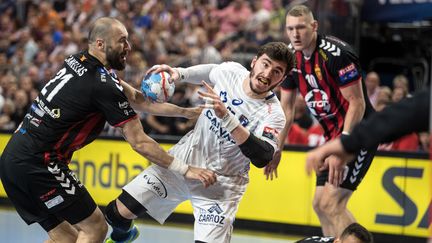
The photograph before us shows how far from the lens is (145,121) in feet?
44.2

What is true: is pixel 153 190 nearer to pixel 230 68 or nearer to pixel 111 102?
pixel 111 102

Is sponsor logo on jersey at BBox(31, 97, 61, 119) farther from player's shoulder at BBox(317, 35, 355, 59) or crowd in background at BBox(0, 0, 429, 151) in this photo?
crowd in background at BBox(0, 0, 429, 151)

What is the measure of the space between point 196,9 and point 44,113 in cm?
1032

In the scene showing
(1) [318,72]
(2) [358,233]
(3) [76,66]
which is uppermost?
(3) [76,66]

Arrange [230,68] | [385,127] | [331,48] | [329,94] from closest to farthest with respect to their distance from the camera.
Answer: [385,127], [230,68], [331,48], [329,94]

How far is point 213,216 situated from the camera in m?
6.57

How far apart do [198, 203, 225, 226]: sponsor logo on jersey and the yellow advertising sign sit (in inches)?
152

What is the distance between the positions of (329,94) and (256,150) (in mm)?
1732

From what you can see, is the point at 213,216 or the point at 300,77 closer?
the point at 213,216

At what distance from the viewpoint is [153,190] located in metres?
6.71

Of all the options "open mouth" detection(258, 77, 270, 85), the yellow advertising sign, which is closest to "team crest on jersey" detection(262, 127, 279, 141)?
"open mouth" detection(258, 77, 270, 85)

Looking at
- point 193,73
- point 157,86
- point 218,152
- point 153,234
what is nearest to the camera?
point 157,86

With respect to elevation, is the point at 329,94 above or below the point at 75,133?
above

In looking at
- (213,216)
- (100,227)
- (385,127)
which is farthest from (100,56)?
(385,127)
